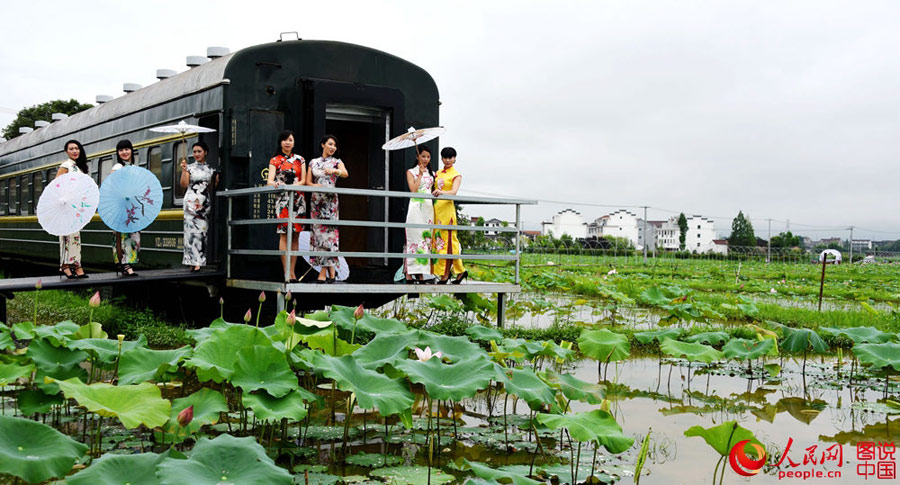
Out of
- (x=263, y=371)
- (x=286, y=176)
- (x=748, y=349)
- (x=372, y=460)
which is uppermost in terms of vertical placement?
(x=286, y=176)

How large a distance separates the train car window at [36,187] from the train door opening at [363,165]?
773 cm

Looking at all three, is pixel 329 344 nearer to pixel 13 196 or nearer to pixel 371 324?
pixel 371 324

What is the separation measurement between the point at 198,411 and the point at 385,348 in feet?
3.73

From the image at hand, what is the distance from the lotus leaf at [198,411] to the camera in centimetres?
322

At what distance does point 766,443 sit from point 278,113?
5.51m

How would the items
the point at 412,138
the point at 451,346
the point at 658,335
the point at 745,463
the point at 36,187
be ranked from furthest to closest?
the point at 36,187 < the point at 412,138 < the point at 658,335 < the point at 451,346 < the point at 745,463

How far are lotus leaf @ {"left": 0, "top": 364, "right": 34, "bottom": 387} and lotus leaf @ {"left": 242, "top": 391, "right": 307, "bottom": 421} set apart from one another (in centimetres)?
118

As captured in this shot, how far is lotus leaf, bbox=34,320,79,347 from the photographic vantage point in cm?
395

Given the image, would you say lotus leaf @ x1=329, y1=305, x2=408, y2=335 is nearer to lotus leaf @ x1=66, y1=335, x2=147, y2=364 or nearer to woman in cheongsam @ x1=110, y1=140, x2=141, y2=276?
lotus leaf @ x1=66, y1=335, x2=147, y2=364

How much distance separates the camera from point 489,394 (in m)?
5.15

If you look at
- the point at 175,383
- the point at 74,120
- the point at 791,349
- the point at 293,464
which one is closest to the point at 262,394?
the point at 293,464

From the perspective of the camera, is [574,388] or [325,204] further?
[325,204]

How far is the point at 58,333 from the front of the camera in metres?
4.44

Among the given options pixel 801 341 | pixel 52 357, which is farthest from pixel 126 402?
pixel 801 341
